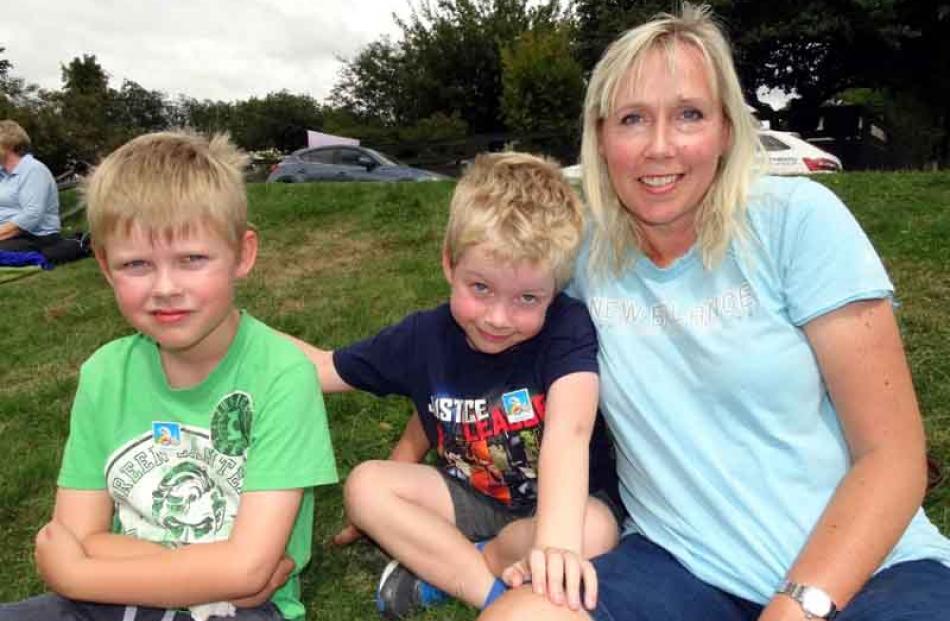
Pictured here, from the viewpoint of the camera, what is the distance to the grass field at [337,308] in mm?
3008

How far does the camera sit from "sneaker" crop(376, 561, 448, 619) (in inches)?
98.0

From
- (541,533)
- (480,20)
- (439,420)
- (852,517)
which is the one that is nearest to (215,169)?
(439,420)

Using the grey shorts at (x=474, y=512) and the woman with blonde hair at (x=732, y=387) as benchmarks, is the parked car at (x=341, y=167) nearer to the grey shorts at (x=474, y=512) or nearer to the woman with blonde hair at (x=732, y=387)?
the grey shorts at (x=474, y=512)

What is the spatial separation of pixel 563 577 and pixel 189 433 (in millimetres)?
971

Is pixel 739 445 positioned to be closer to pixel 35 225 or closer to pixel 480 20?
pixel 35 225

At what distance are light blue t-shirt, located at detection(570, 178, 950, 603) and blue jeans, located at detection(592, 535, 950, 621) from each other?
4 cm

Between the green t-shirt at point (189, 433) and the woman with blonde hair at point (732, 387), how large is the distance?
670 mm

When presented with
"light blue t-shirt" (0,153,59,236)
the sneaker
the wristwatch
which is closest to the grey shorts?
the sneaker

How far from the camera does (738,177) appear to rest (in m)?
1.97

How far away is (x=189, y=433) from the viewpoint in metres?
2.07

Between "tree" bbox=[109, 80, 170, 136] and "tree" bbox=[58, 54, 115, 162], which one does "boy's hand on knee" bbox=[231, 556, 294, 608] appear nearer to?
"tree" bbox=[58, 54, 115, 162]

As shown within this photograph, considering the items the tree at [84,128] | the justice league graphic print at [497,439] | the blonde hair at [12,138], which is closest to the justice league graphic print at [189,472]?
the justice league graphic print at [497,439]

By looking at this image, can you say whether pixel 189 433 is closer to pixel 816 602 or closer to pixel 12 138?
pixel 816 602

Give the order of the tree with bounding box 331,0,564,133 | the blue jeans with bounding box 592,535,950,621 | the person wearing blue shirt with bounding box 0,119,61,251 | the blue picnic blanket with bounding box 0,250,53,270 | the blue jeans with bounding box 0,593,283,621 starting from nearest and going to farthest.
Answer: the blue jeans with bounding box 592,535,950,621 → the blue jeans with bounding box 0,593,283,621 → the blue picnic blanket with bounding box 0,250,53,270 → the person wearing blue shirt with bounding box 0,119,61,251 → the tree with bounding box 331,0,564,133
